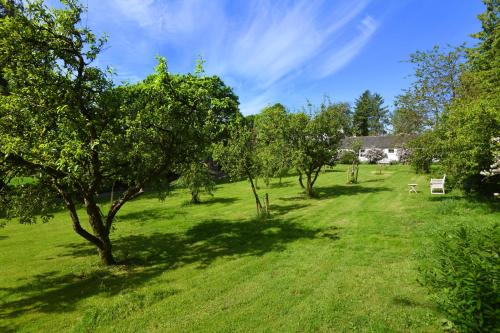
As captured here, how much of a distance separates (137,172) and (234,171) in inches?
307

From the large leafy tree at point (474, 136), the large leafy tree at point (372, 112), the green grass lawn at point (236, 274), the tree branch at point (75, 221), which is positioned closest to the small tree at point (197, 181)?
the green grass lawn at point (236, 274)

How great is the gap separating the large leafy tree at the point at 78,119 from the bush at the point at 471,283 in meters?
6.68

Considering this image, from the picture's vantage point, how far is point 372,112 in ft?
336

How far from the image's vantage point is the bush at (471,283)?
13.1 feet

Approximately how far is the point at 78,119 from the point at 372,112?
4209 inches

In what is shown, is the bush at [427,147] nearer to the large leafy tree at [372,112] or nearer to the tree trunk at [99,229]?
the tree trunk at [99,229]

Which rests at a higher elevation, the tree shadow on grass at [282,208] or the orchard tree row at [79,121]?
the orchard tree row at [79,121]

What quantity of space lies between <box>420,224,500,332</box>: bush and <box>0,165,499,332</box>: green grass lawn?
144 cm

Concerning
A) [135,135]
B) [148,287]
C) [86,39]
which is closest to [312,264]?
[148,287]

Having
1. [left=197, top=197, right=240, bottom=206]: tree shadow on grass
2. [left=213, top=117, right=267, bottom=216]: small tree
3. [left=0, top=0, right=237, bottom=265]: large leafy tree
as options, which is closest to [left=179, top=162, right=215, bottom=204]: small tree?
[left=197, top=197, right=240, bottom=206]: tree shadow on grass

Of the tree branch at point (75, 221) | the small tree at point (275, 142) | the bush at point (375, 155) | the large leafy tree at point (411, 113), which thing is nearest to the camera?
the tree branch at point (75, 221)

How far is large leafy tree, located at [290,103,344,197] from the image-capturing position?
20.4 meters

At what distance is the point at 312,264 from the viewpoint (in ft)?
30.1

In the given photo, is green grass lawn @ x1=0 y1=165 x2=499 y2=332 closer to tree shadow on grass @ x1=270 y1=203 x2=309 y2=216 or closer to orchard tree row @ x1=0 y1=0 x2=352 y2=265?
tree shadow on grass @ x1=270 y1=203 x2=309 y2=216
